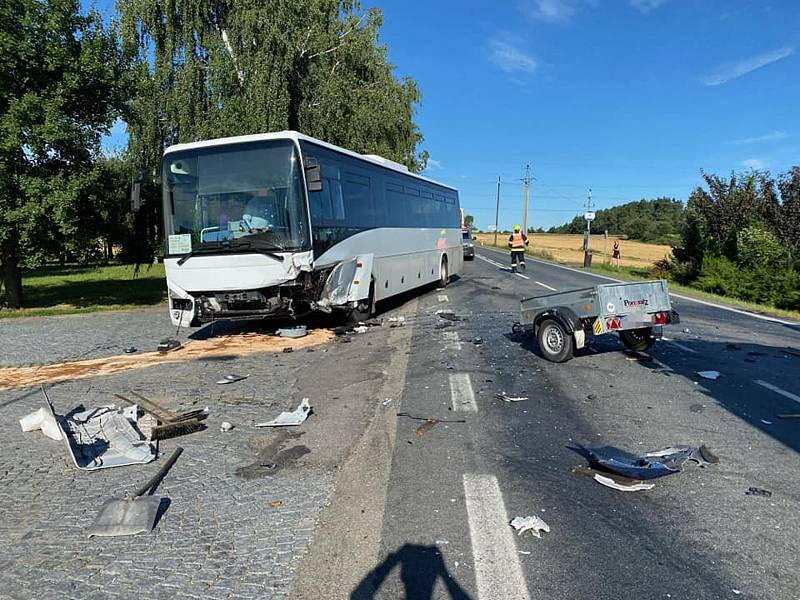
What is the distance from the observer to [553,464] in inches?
182

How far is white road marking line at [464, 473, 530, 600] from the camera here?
298 cm

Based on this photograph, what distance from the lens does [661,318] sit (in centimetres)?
768

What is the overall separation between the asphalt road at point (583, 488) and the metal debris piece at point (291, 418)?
1010 millimetres

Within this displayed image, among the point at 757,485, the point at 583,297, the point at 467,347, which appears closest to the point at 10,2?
the point at 467,347

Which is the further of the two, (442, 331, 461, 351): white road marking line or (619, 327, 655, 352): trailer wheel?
(442, 331, 461, 351): white road marking line

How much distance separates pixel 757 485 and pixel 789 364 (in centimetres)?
499

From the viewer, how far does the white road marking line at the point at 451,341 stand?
9422mm

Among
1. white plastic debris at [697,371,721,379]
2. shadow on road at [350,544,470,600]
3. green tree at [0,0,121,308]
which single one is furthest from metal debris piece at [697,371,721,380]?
green tree at [0,0,121,308]

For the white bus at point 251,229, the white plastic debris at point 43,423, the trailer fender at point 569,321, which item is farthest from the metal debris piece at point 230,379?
the trailer fender at point 569,321

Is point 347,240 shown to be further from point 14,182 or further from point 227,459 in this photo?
point 14,182

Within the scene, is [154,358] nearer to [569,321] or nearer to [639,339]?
[569,321]

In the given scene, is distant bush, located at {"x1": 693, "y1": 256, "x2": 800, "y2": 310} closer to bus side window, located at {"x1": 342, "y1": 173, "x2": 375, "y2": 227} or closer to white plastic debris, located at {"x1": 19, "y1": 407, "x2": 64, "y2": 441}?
bus side window, located at {"x1": 342, "y1": 173, "x2": 375, "y2": 227}

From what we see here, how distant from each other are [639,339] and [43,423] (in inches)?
305

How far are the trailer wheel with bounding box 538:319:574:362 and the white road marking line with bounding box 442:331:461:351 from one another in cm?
152
